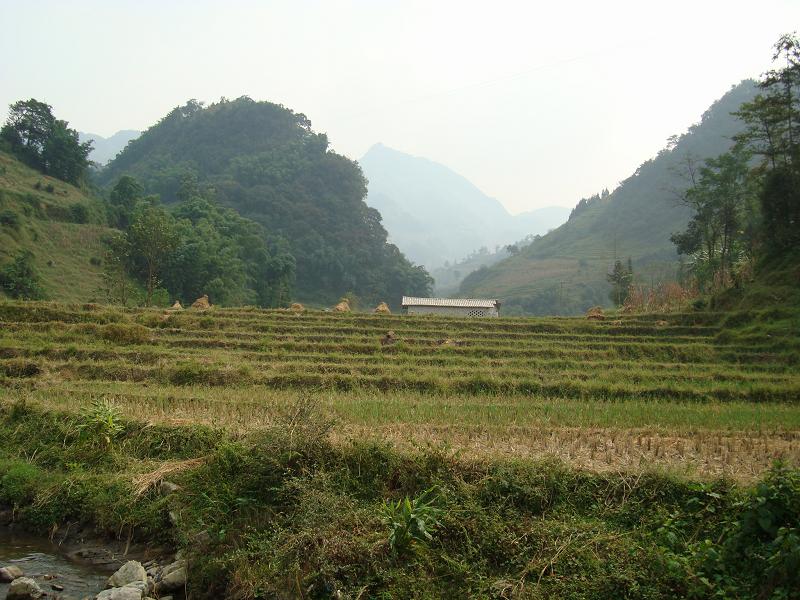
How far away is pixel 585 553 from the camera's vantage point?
6141 millimetres

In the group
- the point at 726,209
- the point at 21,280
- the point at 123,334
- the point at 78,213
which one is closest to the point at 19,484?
the point at 123,334

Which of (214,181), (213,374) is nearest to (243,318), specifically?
(213,374)

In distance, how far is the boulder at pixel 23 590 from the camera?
6949 millimetres

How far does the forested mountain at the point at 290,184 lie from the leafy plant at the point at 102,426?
5983 centimetres

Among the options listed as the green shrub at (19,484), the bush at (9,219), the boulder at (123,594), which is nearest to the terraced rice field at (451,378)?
the green shrub at (19,484)

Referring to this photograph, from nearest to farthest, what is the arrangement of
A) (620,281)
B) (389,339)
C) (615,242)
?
(389,339)
(620,281)
(615,242)

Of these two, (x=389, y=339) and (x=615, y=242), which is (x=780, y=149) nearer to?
(x=389, y=339)

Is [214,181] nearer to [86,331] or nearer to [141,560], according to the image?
[86,331]

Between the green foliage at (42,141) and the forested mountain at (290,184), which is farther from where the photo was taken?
the forested mountain at (290,184)

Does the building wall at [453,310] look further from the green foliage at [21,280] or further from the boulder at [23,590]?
the boulder at [23,590]

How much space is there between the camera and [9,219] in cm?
3947

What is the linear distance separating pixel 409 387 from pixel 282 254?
164 ft

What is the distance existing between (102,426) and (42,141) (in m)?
58.3

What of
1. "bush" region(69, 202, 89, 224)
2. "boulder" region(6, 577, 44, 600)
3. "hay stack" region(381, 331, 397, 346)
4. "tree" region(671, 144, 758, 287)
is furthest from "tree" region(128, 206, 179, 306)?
"tree" region(671, 144, 758, 287)
